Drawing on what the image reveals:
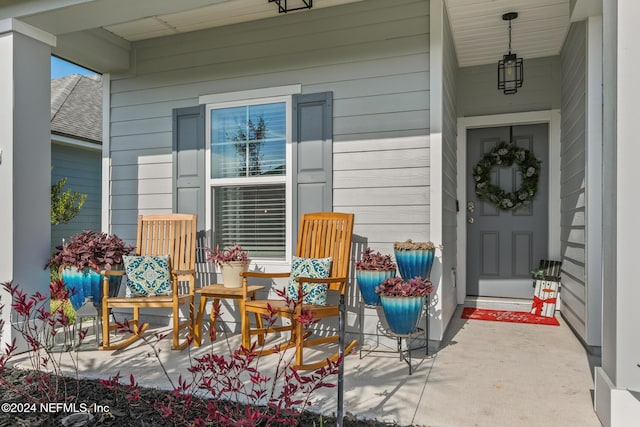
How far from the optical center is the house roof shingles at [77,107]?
26.4ft

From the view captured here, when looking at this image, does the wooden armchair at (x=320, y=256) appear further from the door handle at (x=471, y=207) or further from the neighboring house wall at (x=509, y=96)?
the neighboring house wall at (x=509, y=96)

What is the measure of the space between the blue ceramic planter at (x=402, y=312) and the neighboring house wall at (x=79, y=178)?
701cm

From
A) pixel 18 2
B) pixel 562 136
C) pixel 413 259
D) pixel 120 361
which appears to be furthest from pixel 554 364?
pixel 18 2

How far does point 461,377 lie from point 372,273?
2.92 ft

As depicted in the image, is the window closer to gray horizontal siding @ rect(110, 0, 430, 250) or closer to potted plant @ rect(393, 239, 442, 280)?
gray horizontal siding @ rect(110, 0, 430, 250)

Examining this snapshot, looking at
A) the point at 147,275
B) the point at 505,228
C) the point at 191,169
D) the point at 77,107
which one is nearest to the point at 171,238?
the point at 147,275

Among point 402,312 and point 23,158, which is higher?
point 23,158

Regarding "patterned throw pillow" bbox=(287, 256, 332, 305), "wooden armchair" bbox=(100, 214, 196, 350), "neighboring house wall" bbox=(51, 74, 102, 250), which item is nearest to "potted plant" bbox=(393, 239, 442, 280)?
"patterned throw pillow" bbox=(287, 256, 332, 305)

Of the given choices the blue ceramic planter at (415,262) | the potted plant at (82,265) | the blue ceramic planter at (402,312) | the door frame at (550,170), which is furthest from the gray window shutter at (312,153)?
the door frame at (550,170)

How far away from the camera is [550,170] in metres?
4.64

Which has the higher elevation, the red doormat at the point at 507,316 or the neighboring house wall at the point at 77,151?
the neighboring house wall at the point at 77,151

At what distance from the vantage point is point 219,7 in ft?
12.1

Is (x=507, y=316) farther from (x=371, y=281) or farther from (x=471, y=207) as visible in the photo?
(x=371, y=281)

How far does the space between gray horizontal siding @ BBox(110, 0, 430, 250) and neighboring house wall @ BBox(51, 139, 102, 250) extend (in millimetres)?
4834
